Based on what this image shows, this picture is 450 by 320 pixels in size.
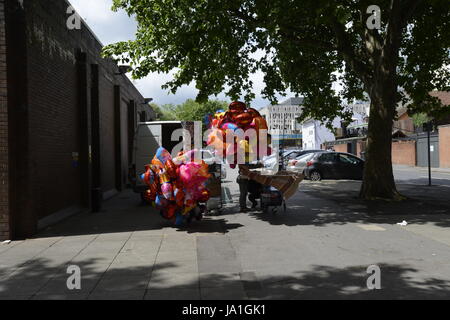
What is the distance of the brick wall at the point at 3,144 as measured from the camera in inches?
299

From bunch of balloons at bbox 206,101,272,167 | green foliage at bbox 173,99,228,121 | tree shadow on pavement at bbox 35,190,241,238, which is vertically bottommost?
tree shadow on pavement at bbox 35,190,241,238

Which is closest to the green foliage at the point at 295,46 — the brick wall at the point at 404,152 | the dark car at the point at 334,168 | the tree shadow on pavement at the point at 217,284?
the dark car at the point at 334,168

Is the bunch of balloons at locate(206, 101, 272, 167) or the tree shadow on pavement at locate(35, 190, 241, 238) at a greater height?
the bunch of balloons at locate(206, 101, 272, 167)

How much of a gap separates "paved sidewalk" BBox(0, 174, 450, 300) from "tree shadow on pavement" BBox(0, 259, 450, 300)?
0.01 m

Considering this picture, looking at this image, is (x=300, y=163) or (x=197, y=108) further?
(x=197, y=108)

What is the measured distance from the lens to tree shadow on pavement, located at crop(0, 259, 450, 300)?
15.2ft

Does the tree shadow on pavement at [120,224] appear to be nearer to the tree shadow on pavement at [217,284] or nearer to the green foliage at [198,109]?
the tree shadow on pavement at [217,284]

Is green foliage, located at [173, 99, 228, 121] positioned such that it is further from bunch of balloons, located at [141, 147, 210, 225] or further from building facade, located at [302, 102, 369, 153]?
bunch of balloons, located at [141, 147, 210, 225]

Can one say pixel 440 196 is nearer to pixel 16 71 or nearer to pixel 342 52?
pixel 342 52

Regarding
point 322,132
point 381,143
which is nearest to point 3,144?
point 381,143

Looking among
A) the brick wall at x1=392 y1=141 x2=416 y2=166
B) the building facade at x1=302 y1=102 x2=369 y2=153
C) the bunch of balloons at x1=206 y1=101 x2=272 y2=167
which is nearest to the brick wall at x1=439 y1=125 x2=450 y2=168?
the brick wall at x1=392 y1=141 x2=416 y2=166

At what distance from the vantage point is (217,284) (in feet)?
16.4

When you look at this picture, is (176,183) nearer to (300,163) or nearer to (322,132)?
(300,163)

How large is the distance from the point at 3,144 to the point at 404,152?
128 feet
